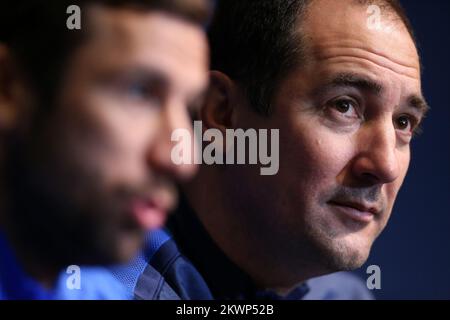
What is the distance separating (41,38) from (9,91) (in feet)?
0.24

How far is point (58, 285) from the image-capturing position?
0.90 m

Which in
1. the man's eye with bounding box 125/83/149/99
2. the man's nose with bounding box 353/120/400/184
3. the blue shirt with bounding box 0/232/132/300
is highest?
the man's eye with bounding box 125/83/149/99

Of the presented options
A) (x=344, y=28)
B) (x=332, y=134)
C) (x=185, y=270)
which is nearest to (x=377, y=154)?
(x=332, y=134)

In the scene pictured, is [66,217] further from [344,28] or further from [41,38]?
[344,28]

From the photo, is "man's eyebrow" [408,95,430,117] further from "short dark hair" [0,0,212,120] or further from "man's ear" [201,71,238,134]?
"short dark hair" [0,0,212,120]

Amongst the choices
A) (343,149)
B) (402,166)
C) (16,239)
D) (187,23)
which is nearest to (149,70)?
(187,23)

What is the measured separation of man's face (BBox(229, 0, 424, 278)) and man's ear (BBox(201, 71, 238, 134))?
0.02m

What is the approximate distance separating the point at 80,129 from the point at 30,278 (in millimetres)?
205

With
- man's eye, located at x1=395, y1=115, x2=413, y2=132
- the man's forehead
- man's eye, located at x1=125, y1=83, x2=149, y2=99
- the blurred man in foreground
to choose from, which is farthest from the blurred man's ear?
man's eye, located at x1=395, y1=115, x2=413, y2=132

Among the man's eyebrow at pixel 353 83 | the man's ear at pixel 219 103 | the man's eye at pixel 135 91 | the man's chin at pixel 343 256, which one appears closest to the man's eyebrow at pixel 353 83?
the man's eyebrow at pixel 353 83

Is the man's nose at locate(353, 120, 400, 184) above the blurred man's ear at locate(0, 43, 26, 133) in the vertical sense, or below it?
below

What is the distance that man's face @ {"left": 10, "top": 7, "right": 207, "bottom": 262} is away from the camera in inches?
30.2

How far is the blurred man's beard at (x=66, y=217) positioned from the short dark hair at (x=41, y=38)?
0.29 feet

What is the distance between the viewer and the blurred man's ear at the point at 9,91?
0.75 m
